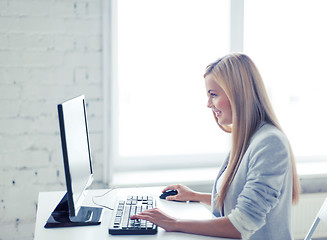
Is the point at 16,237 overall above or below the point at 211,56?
below

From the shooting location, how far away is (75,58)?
221cm

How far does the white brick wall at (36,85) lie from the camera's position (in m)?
2.15

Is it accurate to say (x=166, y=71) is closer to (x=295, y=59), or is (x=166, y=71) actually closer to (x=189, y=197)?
(x=295, y=59)

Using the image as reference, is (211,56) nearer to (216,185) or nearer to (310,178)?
(310,178)

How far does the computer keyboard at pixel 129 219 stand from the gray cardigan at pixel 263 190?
261 mm

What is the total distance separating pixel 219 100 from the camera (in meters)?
1.49

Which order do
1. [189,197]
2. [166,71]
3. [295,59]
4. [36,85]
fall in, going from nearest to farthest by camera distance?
[189,197], [36,85], [166,71], [295,59]

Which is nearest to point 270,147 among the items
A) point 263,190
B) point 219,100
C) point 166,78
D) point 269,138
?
point 269,138

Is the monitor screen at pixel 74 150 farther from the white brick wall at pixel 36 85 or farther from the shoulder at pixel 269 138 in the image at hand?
the white brick wall at pixel 36 85

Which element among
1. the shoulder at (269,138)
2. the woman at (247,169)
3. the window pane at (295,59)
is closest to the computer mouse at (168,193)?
the woman at (247,169)

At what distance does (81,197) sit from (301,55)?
1.96m

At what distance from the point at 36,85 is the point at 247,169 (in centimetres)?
127

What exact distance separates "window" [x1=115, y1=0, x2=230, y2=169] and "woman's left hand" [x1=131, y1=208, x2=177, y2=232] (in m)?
1.16

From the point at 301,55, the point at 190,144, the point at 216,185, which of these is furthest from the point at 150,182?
the point at 301,55
